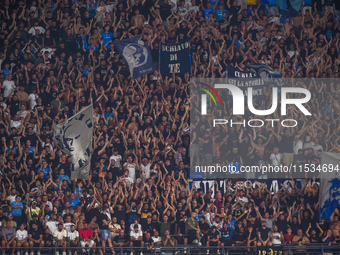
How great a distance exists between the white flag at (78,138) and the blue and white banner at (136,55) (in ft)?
7.55

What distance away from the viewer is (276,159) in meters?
20.5

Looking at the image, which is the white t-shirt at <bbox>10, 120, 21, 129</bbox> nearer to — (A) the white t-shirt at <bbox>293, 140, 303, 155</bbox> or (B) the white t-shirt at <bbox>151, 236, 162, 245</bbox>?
(B) the white t-shirt at <bbox>151, 236, 162, 245</bbox>

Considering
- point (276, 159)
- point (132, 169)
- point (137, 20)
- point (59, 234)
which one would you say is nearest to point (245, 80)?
point (276, 159)

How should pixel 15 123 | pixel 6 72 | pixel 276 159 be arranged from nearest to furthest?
pixel 276 159 → pixel 15 123 → pixel 6 72

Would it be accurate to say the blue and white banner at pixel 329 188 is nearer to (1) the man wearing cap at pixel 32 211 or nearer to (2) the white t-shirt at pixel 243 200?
(2) the white t-shirt at pixel 243 200

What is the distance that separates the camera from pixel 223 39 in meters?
22.6

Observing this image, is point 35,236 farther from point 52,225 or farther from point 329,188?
point 329,188

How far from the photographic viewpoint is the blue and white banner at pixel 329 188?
1892 cm

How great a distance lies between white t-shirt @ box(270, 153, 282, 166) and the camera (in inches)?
803

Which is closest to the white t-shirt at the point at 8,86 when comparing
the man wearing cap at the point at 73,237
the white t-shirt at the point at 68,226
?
the white t-shirt at the point at 68,226

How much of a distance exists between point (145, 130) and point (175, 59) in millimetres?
2953

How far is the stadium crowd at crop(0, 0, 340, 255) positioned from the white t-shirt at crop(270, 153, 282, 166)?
3cm

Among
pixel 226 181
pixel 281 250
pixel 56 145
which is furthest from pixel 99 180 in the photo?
pixel 281 250

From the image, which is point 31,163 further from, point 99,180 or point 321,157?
point 321,157
